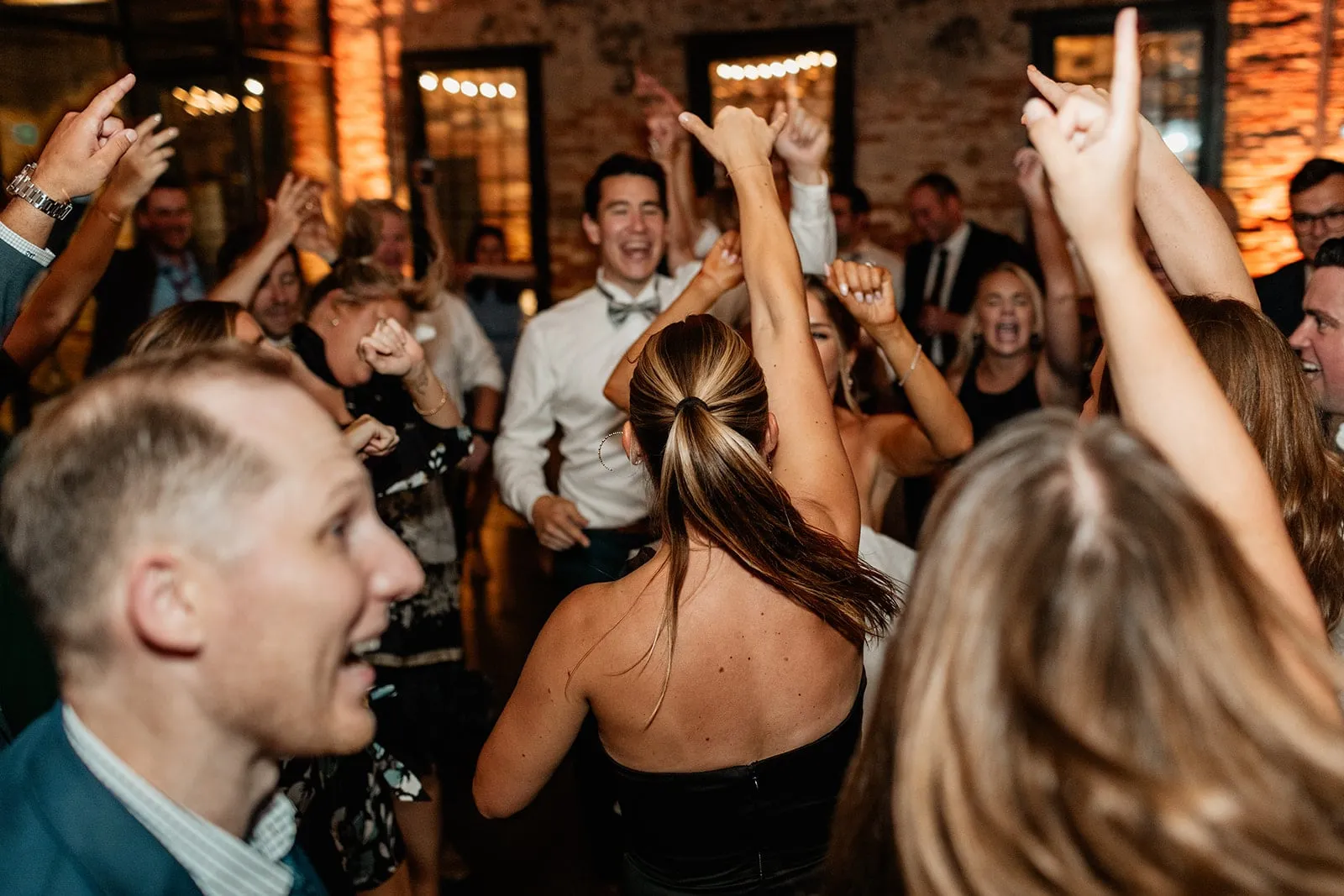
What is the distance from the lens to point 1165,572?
63cm

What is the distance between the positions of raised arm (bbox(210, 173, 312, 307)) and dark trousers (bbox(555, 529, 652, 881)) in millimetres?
1121

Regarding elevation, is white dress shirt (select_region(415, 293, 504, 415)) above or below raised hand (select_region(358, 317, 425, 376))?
below

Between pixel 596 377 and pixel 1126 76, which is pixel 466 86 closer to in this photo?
pixel 596 377

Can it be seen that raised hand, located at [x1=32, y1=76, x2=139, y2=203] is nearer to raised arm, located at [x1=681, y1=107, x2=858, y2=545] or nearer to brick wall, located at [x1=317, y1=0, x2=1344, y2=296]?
raised arm, located at [x1=681, y1=107, x2=858, y2=545]

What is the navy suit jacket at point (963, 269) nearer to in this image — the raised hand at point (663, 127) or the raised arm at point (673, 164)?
the raised arm at point (673, 164)

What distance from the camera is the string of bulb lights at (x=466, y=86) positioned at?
24.8 ft

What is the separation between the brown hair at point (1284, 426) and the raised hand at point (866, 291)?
30.7 inches

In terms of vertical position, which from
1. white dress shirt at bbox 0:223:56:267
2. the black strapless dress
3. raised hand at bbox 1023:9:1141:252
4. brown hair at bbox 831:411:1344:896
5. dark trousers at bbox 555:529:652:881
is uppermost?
raised hand at bbox 1023:9:1141:252

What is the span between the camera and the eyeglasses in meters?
3.31

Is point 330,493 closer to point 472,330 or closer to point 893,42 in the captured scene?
point 472,330

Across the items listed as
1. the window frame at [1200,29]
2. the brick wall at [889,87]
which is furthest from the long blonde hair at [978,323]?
the window frame at [1200,29]

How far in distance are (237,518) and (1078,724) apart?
1.95 feet

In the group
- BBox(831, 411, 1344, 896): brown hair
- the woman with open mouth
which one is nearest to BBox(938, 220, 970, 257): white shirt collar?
the woman with open mouth

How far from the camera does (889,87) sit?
669 centimetres
